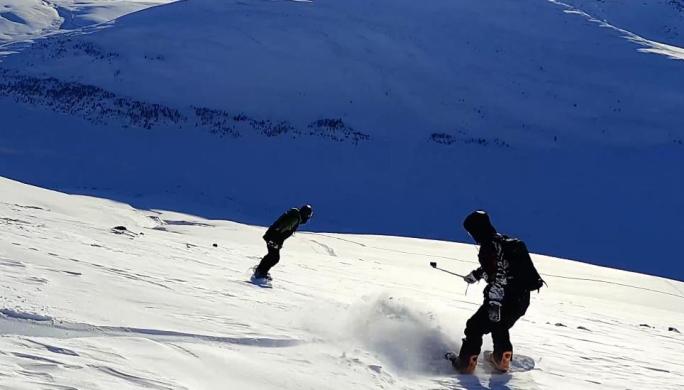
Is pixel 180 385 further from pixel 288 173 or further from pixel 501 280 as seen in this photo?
pixel 288 173

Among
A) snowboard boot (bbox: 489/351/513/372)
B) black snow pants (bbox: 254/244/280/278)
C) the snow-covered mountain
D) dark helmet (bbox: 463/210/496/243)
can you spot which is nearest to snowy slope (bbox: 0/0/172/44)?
the snow-covered mountain

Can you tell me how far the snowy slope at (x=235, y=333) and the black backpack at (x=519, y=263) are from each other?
817 millimetres

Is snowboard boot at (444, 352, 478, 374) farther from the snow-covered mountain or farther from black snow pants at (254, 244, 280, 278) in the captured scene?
the snow-covered mountain

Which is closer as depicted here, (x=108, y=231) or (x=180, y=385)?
(x=180, y=385)

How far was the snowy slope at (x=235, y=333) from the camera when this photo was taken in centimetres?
461

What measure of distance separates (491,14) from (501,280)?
81737mm

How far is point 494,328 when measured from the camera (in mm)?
6305

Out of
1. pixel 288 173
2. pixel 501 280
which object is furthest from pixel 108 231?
pixel 288 173

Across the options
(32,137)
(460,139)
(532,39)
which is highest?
(532,39)

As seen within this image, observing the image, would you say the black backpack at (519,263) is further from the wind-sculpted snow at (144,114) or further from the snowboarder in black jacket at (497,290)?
the wind-sculpted snow at (144,114)

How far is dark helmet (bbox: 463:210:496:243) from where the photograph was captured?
630 cm

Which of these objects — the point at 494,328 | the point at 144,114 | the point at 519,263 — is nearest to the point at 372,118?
the point at 144,114

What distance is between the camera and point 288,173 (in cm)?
4844

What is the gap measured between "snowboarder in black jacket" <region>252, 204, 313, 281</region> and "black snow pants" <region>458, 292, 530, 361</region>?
4.97 m
